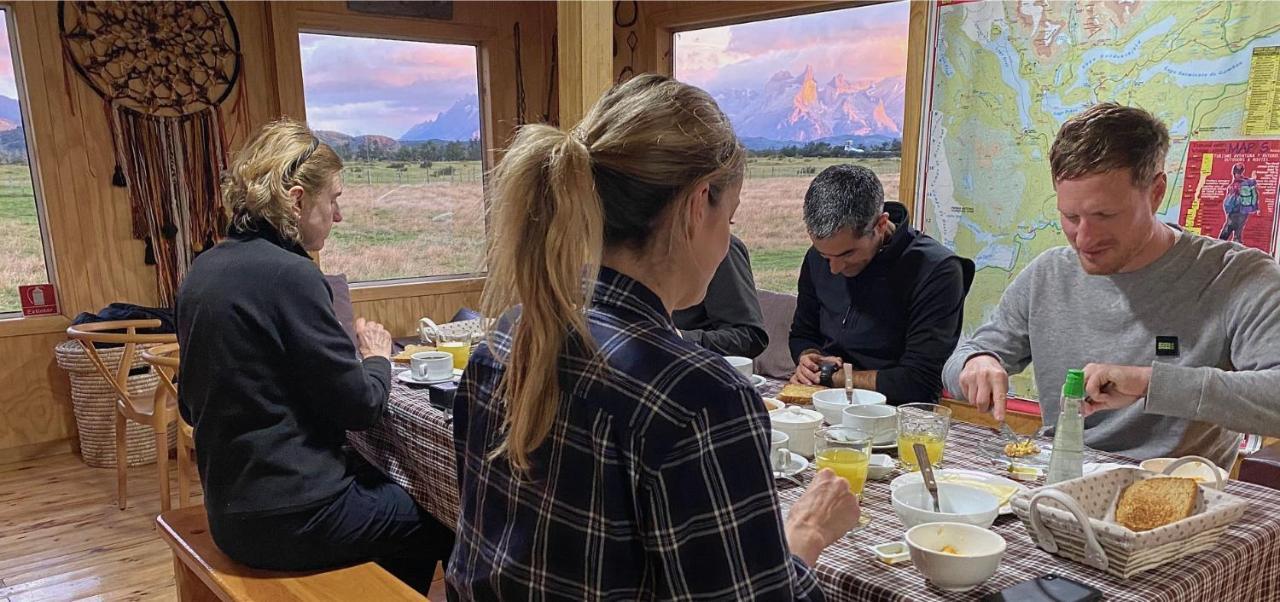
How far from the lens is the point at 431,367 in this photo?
91.7 inches

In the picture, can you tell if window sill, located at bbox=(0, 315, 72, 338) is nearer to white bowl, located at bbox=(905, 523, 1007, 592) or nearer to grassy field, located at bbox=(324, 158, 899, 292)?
grassy field, located at bbox=(324, 158, 899, 292)

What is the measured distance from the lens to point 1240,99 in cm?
257

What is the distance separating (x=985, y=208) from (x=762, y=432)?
2615mm

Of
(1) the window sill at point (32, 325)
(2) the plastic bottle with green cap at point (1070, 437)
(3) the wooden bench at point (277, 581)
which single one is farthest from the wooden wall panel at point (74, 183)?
(2) the plastic bottle with green cap at point (1070, 437)

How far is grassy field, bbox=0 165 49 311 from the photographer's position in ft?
12.6

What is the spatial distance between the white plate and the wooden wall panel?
2.58 metres

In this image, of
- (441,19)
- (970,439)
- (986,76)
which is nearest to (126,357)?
(441,19)

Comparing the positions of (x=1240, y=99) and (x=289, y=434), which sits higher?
(x=1240, y=99)

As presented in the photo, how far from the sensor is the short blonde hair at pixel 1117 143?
1.64 m

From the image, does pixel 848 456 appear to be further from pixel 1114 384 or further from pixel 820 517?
pixel 1114 384

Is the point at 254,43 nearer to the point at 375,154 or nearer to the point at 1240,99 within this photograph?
the point at 375,154

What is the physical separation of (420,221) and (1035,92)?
3.41 m

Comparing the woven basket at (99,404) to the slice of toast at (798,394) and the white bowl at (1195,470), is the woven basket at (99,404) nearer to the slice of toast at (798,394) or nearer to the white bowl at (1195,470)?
the slice of toast at (798,394)

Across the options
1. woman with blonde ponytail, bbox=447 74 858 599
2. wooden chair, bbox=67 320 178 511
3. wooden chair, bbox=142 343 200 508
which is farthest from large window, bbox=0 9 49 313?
woman with blonde ponytail, bbox=447 74 858 599
